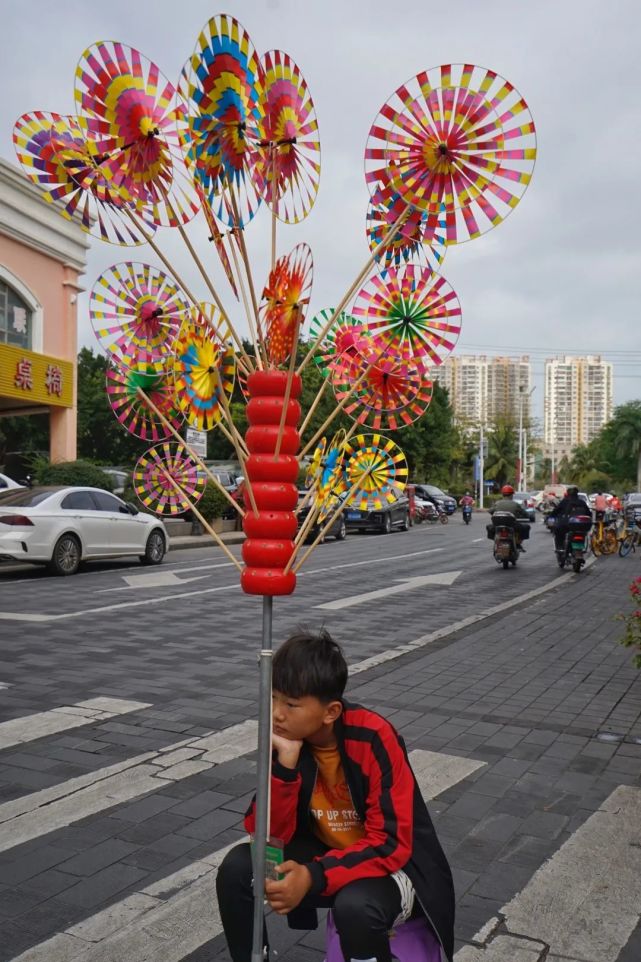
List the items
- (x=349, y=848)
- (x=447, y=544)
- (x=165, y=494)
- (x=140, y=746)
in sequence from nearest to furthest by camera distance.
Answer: (x=349, y=848), (x=165, y=494), (x=140, y=746), (x=447, y=544)

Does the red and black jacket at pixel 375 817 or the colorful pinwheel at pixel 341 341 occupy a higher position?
the colorful pinwheel at pixel 341 341

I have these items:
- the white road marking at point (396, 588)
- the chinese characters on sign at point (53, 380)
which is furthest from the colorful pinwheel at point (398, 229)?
the chinese characters on sign at point (53, 380)

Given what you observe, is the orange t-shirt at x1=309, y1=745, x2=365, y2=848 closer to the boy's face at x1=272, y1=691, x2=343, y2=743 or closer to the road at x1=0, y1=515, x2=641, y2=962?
the boy's face at x1=272, y1=691, x2=343, y2=743

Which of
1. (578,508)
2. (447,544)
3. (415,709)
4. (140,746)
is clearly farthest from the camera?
(447,544)

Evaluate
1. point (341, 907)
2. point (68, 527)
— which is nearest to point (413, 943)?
point (341, 907)

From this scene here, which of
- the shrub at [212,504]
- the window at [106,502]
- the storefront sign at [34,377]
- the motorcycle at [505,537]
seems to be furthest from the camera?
the storefront sign at [34,377]

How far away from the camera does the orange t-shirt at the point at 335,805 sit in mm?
2428

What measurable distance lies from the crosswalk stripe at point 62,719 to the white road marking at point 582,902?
3064 millimetres

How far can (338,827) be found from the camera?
2434 mm

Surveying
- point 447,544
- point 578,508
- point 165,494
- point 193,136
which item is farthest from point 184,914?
point 447,544

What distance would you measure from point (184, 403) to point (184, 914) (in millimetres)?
1806

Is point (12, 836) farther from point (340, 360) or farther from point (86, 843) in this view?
point (340, 360)

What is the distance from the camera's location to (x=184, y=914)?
315 centimetres

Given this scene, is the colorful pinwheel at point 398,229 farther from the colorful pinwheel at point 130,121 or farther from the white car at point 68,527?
the white car at point 68,527
